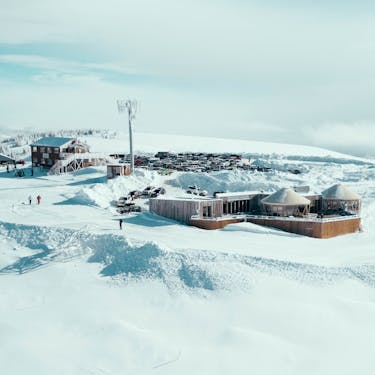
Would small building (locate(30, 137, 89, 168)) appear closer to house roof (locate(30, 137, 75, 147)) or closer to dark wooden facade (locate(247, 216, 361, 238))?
house roof (locate(30, 137, 75, 147))

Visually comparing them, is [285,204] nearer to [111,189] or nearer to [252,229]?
[252,229]

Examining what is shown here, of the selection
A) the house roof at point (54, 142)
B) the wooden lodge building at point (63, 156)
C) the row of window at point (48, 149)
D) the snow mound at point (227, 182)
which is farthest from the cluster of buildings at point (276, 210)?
the house roof at point (54, 142)

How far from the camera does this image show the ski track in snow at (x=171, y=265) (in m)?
26.7

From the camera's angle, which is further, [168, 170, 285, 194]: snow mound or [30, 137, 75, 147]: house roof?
[30, 137, 75, 147]: house roof

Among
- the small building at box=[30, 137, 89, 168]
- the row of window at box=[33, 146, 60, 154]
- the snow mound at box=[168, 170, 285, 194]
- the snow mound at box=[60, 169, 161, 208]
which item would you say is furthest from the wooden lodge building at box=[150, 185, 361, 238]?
the row of window at box=[33, 146, 60, 154]

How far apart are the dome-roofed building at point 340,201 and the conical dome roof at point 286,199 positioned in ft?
11.6

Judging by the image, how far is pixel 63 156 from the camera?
61.5 meters

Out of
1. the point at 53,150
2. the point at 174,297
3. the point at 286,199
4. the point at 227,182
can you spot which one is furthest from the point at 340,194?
the point at 53,150

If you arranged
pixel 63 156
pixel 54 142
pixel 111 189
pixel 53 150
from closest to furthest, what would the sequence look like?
pixel 111 189 → pixel 63 156 → pixel 53 150 → pixel 54 142

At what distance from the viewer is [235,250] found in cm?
2955

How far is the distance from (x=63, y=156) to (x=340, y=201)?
1420 inches

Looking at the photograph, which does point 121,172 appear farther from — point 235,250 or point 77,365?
point 77,365

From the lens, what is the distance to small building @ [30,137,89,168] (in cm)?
6209

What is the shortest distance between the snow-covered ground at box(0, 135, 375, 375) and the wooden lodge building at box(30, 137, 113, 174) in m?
22.2
